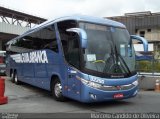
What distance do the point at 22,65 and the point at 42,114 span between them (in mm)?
9148

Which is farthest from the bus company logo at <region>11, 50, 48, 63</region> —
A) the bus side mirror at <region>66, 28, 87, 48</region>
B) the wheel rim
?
the bus side mirror at <region>66, 28, 87, 48</region>

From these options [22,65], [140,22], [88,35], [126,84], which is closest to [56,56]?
[88,35]

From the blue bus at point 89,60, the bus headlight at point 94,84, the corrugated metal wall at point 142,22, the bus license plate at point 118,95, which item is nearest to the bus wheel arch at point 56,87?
the blue bus at point 89,60

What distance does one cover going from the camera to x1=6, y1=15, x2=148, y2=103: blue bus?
36.9ft

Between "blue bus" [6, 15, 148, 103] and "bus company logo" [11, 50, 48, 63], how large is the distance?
59cm

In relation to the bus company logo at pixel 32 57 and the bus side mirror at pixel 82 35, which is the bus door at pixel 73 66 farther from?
the bus company logo at pixel 32 57

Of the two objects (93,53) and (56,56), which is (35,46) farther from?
(93,53)

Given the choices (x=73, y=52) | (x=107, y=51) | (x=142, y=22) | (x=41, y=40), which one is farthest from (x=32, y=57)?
(x=142, y=22)

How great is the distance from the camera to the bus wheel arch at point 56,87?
43.0 ft

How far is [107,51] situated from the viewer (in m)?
11.7

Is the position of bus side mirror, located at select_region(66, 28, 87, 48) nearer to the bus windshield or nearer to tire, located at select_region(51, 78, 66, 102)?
the bus windshield

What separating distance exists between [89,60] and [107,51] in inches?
32.2

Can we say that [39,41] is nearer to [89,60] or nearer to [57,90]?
[57,90]

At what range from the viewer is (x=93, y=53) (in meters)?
11.5
